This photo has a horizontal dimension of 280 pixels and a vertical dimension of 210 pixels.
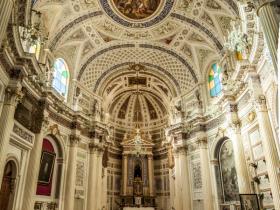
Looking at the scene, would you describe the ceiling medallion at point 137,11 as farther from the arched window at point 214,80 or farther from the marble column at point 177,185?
the marble column at point 177,185

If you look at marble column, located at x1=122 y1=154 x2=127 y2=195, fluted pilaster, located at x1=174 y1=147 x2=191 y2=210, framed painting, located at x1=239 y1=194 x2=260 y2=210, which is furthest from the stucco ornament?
marble column, located at x1=122 y1=154 x2=127 y2=195

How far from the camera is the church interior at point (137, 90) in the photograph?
1039 cm

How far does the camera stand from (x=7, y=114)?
9.93 m

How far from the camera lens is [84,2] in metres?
14.6

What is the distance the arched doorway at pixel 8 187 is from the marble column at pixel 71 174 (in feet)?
13.7

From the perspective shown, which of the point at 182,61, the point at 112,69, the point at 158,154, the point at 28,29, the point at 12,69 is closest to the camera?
the point at 12,69

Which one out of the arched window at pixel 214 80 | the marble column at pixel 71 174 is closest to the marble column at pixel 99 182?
the marble column at pixel 71 174

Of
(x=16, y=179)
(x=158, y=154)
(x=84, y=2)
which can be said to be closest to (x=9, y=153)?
(x=16, y=179)

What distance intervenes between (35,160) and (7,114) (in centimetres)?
317

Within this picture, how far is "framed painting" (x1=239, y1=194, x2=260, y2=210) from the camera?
34.0 feet

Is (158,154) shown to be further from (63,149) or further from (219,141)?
(63,149)

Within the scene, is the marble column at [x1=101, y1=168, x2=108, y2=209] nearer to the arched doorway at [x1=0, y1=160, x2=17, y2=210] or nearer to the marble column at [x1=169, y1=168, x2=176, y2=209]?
the marble column at [x1=169, y1=168, x2=176, y2=209]

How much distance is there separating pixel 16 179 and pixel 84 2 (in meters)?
10.2

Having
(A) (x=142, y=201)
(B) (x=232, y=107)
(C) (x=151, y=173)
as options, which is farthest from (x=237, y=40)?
(A) (x=142, y=201)
